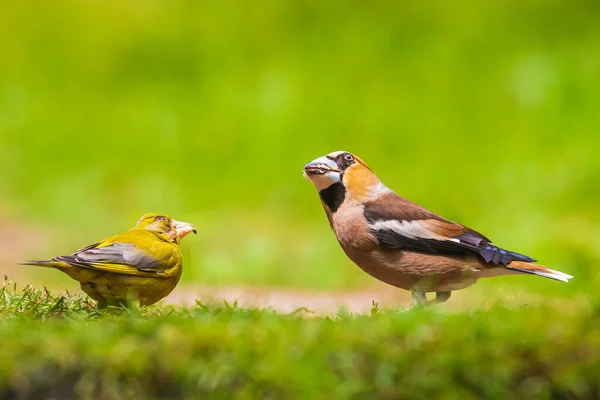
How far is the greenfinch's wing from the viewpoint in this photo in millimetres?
4395

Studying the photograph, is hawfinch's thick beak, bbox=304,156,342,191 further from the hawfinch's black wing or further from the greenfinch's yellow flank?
the greenfinch's yellow flank

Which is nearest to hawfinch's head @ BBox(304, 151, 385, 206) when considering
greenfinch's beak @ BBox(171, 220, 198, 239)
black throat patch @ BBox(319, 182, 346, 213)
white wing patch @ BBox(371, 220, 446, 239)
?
black throat patch @ BBox(319, 182, 346, 213)

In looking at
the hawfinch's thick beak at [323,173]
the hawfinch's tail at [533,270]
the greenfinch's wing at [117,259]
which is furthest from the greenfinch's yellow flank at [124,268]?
the hawfinch's tail at [533,270]

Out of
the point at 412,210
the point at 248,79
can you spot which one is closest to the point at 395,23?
the point at 248,79

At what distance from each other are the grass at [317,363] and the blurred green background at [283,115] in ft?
20.6

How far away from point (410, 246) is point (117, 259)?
4.49 ft

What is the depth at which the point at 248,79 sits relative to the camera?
12453 mm

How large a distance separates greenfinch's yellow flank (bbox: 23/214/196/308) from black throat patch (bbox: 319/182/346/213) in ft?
2.59

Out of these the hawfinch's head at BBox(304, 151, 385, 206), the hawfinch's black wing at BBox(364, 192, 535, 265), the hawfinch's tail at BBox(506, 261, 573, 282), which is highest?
the hawfinch's head at BBox(304, 151, 385, 206)

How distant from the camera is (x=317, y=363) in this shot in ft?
10.5

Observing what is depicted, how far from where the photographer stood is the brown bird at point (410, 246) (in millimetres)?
→ 4605

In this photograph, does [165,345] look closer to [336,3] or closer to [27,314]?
[27,314]

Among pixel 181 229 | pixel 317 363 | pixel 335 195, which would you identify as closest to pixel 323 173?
pixel 335 195

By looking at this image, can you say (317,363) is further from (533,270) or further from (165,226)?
(165,226)
